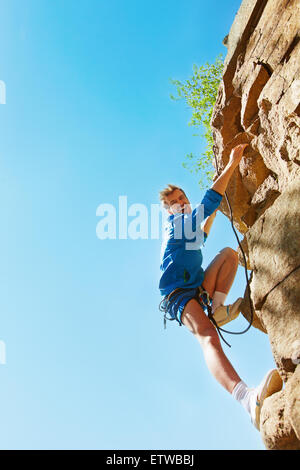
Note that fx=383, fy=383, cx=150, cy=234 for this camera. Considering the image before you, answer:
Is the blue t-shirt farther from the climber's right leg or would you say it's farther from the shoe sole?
the shoe sole

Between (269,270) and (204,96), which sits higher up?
(204,96)

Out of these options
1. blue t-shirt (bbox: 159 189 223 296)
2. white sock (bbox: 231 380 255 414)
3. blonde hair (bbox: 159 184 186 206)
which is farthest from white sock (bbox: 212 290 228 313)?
blonde hair (bbox: 159 184 186 206)

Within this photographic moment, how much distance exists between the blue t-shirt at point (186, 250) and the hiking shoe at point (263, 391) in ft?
5.57

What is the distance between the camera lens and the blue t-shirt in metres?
5.44

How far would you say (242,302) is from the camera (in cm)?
516

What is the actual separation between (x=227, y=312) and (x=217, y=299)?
26cm

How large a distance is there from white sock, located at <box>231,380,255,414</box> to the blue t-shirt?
1.58 meters

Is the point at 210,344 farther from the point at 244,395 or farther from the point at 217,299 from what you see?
the point at 217,299

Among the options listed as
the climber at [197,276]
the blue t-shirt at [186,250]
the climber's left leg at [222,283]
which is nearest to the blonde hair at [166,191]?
the climber at [197,276]

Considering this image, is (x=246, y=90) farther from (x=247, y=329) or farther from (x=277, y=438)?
(x=277, y=438)
